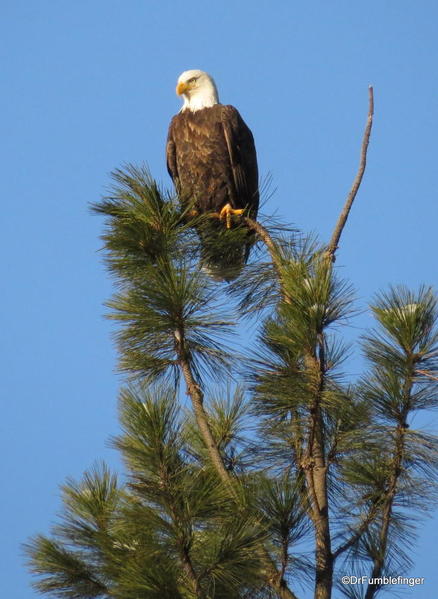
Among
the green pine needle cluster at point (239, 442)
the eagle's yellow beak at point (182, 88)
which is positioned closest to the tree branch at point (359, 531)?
the green pine needle cluster at point (239, 442)

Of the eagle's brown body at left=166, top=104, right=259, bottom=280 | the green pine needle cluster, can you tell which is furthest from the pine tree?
the eagle's brown body at left=166, top=104, right=259, bottom=280

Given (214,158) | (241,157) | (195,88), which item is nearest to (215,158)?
(214,158)

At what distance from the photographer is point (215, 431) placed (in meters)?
3.86

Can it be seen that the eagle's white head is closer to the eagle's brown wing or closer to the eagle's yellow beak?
the eagle's yellow beak

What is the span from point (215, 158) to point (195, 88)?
2.20 feet

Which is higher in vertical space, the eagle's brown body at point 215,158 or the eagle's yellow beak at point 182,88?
the eagle's yellow beak at point 182,88

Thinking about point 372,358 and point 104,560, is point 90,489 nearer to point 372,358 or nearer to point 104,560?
point 104,560

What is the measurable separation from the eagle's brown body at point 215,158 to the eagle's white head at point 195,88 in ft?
0.63

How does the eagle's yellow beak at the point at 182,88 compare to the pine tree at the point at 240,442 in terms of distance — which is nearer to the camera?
the pine tree at the point at 240,442

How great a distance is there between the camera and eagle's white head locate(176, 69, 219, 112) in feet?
21.1

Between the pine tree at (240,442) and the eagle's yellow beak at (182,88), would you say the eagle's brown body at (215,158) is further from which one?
the pine tree at (240,442)

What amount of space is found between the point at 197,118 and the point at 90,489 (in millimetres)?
3265

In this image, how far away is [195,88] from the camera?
21.3 feet

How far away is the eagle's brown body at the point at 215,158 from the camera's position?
236 inches
